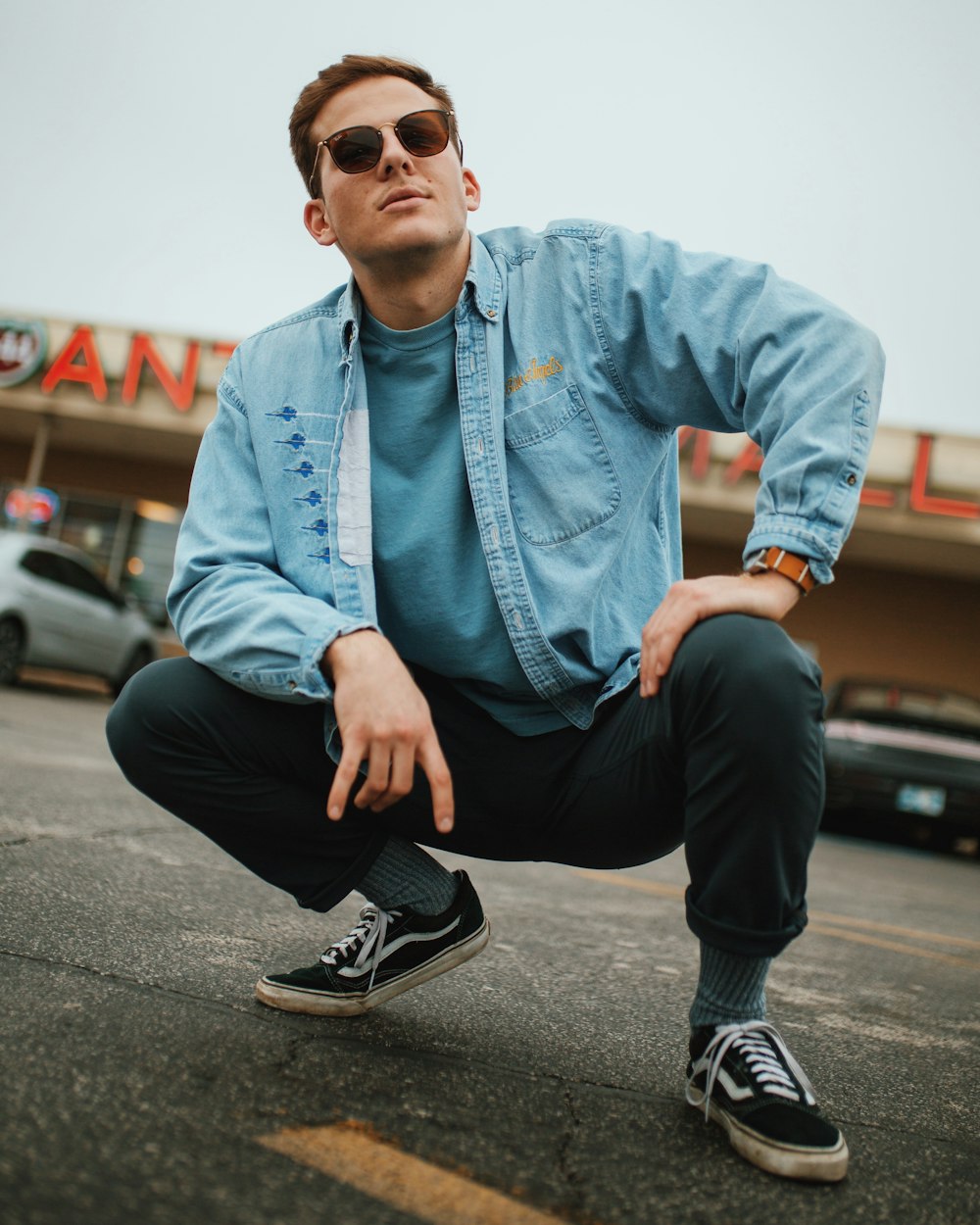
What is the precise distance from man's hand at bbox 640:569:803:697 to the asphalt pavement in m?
0.66

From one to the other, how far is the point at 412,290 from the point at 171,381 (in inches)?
559

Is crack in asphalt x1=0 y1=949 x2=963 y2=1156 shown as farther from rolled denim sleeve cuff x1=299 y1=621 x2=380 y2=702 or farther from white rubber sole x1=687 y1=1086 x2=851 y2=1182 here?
rolled denim sleeve cuff x1=299 y1=621 x2=380 y2=702

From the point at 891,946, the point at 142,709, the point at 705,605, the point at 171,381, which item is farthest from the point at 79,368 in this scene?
the point at 705,605

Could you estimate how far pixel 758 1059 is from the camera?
1592mm

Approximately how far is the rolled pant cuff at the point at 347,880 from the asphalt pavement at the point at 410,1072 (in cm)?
20

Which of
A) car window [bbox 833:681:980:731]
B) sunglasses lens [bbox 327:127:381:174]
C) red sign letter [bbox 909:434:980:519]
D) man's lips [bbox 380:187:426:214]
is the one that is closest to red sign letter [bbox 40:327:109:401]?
red sign letter [bbox 909:434:980:519]

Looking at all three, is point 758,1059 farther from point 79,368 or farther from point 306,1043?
point 79,368

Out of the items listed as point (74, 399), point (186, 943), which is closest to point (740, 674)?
point (186, 943)

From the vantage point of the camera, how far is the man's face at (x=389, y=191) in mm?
1997

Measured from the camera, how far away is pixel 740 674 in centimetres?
155

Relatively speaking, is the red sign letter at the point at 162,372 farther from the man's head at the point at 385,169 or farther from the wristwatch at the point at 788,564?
the wristwatch at the point at 788,564

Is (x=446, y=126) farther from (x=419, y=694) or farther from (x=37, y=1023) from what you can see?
(x=37, y=1023)

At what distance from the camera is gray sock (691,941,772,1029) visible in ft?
5.38

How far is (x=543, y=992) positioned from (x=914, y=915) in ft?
9.14
